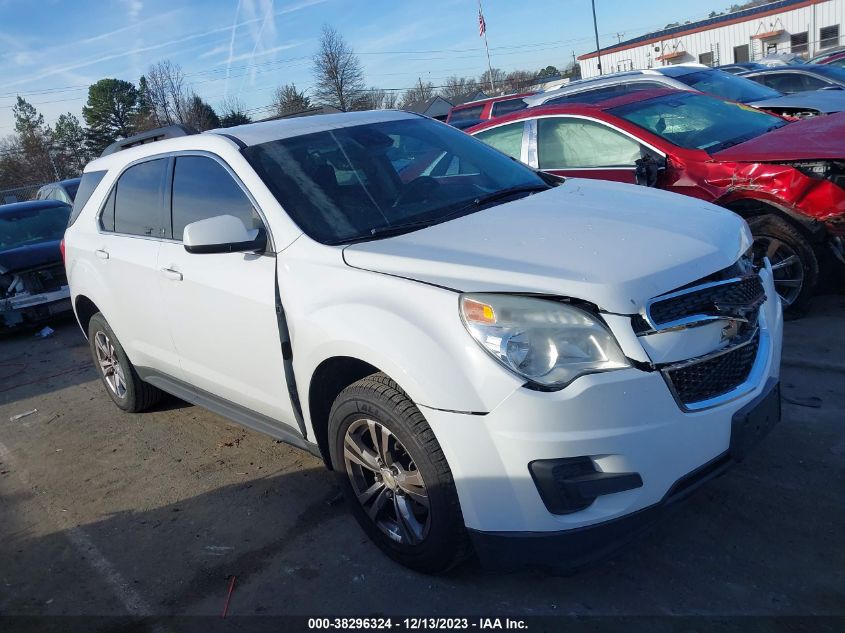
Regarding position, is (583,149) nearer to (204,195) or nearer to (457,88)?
(204,195)

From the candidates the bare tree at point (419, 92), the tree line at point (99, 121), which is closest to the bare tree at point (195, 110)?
the tree line at point (99, 121)

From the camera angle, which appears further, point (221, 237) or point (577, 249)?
point (221, 237)

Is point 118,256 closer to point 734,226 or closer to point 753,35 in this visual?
point 734,226

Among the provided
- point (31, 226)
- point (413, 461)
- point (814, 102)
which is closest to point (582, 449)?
point (413, 461)

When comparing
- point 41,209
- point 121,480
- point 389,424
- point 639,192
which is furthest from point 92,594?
point 41,209

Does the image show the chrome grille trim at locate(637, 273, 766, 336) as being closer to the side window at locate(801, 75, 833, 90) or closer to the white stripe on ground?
the white stripe on ground

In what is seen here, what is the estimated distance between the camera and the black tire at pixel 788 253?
4.90 metres

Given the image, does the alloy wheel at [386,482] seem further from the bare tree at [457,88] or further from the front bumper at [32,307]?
the bare tree at [457,88]

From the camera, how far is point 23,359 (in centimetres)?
804

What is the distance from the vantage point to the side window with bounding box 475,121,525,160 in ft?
22.3

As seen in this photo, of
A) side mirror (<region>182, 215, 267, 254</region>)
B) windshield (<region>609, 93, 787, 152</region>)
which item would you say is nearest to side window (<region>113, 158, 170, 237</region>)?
side mirror (<region>182, 215, 267, 254</region>)

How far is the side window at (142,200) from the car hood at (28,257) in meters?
4.73

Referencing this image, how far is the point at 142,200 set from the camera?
14.7 feet

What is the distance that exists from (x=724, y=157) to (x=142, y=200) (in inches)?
158
